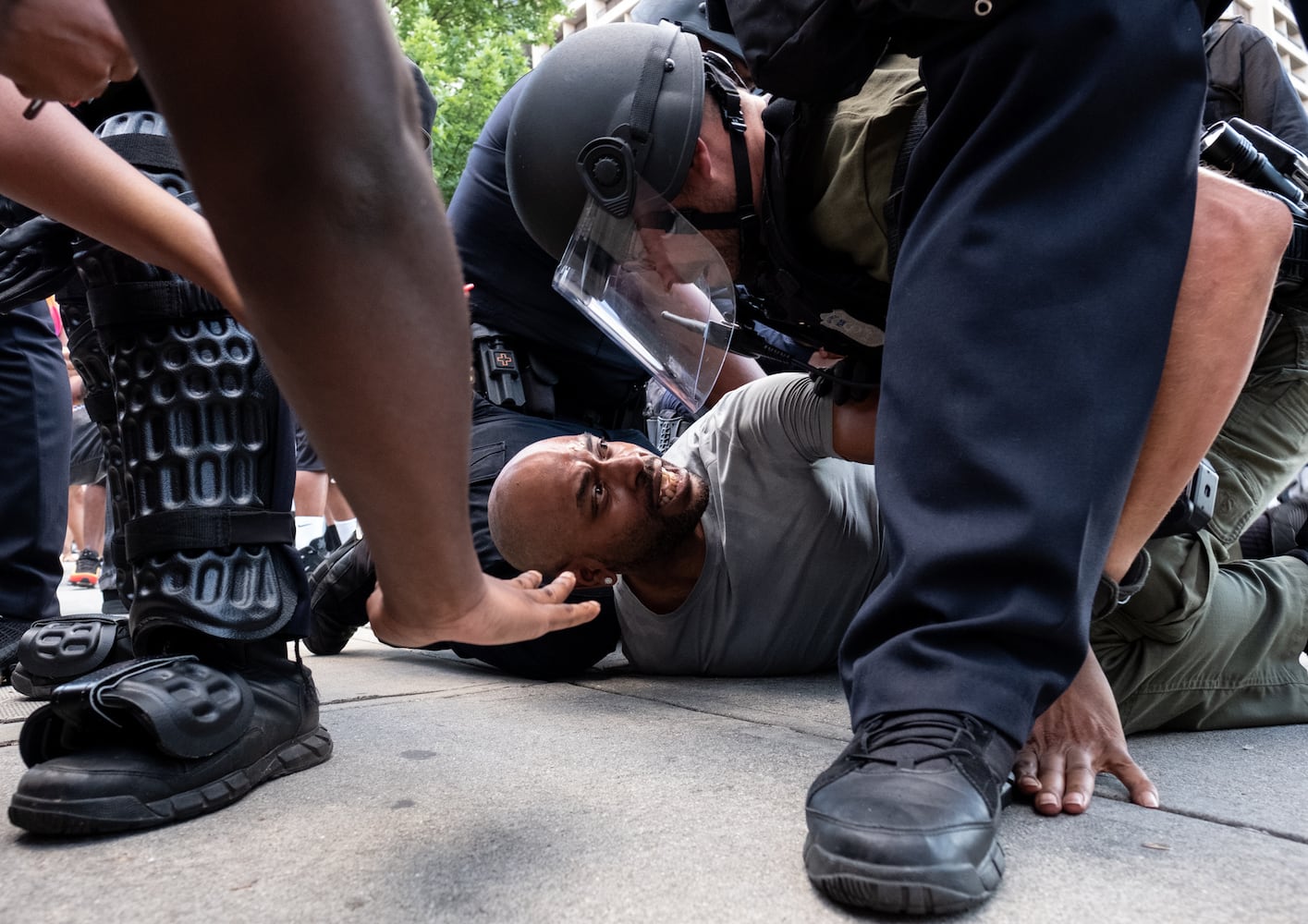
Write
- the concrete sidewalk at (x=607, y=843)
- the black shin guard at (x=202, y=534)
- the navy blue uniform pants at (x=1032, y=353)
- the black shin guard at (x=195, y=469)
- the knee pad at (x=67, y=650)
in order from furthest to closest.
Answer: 1. the knee pad at (x=67, y=650)
2. the black shin guard at (x=195, y=469)
3. the black shin guard at (x=202, y=534)
4. the navy blue uniform pants at (x=1032, y=353)
5. the concrete sidewalk at (x=607, y=843)

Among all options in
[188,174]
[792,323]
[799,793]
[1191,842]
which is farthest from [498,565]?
[188,174]

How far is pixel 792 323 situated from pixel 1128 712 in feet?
2.86

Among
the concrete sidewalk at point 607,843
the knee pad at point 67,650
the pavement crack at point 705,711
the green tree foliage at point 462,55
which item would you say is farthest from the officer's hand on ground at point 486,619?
the green tree foliage at point 462,55

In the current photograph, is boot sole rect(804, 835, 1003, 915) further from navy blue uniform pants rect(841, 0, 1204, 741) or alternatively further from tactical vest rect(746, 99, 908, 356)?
tactical vest rect(746, 99, 908, 356)

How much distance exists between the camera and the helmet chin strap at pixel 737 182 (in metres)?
1.78

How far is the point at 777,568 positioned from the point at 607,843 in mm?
1300

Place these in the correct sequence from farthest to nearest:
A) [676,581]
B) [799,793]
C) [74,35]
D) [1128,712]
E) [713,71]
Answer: [676,581], [713,71], [1128,712], [799,793], [74,35]

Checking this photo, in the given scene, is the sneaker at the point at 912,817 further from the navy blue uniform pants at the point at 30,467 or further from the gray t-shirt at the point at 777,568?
the navy blue uniform pants at the point at 30,467

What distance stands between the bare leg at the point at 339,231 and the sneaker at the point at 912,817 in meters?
0.43

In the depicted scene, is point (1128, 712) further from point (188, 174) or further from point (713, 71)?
point (188, 174)

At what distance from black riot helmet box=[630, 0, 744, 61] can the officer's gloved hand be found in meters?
1.02

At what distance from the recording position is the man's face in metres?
2.18

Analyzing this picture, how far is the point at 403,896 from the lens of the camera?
0.86m

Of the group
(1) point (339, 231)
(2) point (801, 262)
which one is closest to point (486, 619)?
(1) point (339, 231)
